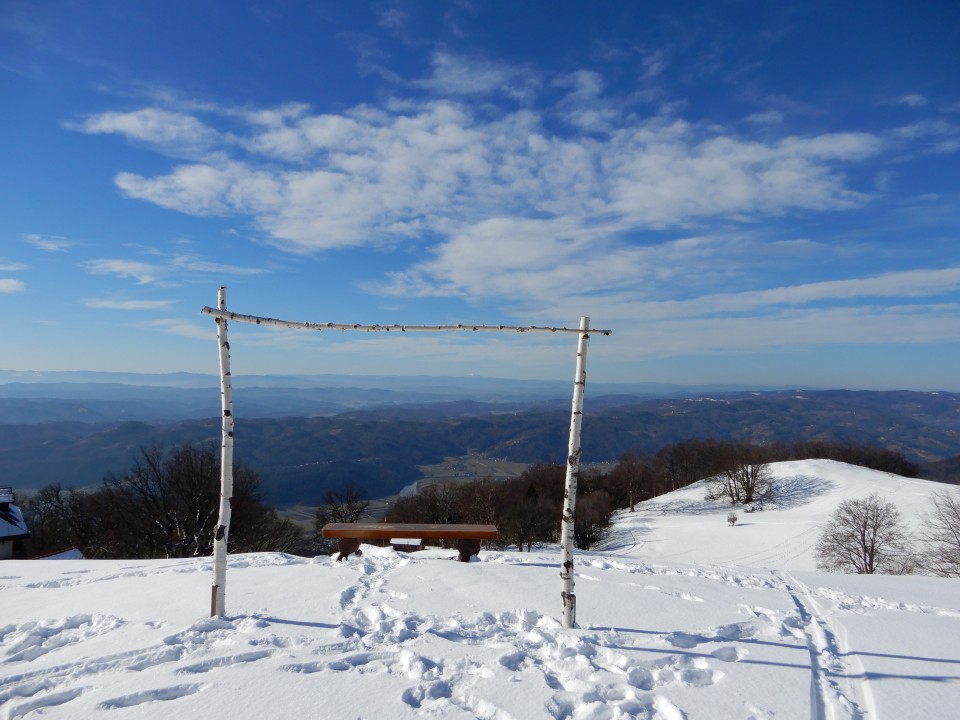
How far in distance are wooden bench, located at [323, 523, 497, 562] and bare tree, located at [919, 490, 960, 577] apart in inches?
1244

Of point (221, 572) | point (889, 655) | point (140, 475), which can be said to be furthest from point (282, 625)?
point (140, 475)

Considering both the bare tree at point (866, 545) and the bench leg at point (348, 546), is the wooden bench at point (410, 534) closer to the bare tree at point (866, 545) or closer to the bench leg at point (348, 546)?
the bench leg at point (348, 546)

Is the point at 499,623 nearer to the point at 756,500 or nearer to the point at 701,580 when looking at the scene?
the point at 701,580

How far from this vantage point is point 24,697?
3871mm

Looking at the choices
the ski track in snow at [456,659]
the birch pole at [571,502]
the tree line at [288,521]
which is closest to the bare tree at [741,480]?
the tree line at [288,521]

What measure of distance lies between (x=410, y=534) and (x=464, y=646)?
546 cm

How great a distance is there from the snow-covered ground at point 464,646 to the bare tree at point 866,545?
1146 inches

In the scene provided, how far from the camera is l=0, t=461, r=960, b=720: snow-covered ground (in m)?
3.91

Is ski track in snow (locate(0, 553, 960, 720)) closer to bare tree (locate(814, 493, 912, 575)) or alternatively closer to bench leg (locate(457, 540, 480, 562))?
bench leg (locate(457, 540, 480, 562))

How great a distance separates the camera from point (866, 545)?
1265 inches

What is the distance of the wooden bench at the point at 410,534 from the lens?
9.67 meters

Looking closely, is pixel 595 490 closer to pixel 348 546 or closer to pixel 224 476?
pixel 348 546

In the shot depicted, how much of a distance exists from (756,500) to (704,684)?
202 feet

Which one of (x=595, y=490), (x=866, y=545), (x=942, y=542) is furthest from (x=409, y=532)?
(x=595, y=490)
